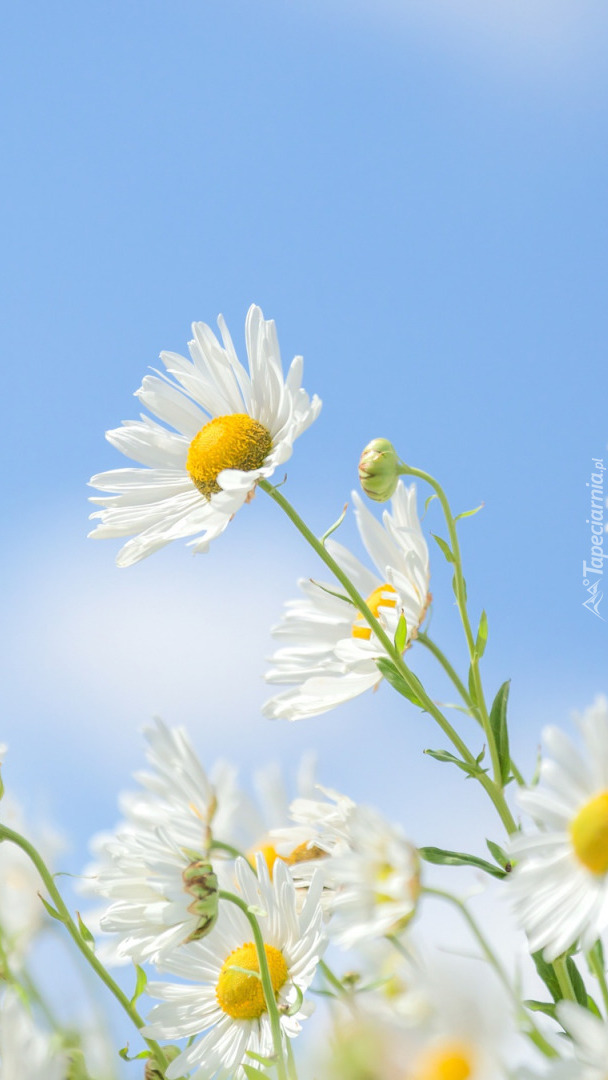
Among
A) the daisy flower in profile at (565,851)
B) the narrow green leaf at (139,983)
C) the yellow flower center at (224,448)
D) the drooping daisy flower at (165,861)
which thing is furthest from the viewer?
the yellow flower center at (224,448)

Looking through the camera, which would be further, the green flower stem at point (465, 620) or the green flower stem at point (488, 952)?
the green flower stem at point (465, 620)

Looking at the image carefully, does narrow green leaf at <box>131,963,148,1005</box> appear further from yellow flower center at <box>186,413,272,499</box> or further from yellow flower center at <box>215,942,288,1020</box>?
yellow flower center at <box>186,413,272,499</box>

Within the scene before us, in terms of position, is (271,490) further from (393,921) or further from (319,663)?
(393,921)

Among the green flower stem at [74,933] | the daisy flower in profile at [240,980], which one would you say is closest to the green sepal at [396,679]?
the daisy flower in profile at [240,980]

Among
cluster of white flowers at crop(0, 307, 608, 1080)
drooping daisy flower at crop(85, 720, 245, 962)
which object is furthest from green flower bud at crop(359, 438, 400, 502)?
drooping daisy flower at crop(85, 720, 245, 962)

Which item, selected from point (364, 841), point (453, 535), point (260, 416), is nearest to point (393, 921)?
point (364, 841)

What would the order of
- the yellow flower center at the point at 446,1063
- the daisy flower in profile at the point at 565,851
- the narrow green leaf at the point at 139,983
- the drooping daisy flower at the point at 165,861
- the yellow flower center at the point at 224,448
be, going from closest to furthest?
1. the yellow flower center at the point at 446,1063
2. the daisy flower in profile at the point at 565,851
3. the drooping daisy flower at the point at 165,861
4. the narrow green leaf at the point at 139,983
5. the yellow flower center at the point at 224,448

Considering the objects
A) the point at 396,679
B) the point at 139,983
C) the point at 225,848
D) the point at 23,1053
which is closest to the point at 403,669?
the point at 396,679

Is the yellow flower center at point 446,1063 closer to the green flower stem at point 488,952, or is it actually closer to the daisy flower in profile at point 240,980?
the green flower stem at point 488,952
